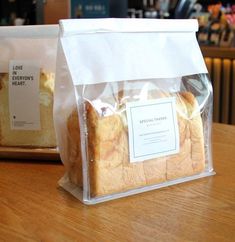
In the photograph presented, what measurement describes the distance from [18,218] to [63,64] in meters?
0.21

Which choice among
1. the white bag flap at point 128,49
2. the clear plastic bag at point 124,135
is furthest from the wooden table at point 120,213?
the white bag flap at point 128,49

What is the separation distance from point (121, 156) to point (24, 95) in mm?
244

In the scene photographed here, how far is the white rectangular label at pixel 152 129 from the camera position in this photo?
0.60 meters

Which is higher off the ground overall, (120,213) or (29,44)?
(29,44)

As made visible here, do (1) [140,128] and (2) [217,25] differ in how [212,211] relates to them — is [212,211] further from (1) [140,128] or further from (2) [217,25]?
(2) [217,25]

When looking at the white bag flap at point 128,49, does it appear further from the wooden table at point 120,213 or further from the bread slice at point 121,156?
the wooden table at point 120,213

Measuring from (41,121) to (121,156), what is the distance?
22 centimetres

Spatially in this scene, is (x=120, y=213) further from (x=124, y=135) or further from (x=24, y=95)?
(x=24, y=95)

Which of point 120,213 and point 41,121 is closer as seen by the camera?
point 120,213

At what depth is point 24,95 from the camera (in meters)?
0.75

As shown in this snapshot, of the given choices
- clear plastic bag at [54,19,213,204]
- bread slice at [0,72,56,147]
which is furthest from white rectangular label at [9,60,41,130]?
clear plastic bag at [54,19,213,204]

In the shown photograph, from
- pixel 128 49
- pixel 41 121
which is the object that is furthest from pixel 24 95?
pixel 128 49

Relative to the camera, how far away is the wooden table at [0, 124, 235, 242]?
0.49 metres

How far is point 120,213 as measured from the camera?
55cm
